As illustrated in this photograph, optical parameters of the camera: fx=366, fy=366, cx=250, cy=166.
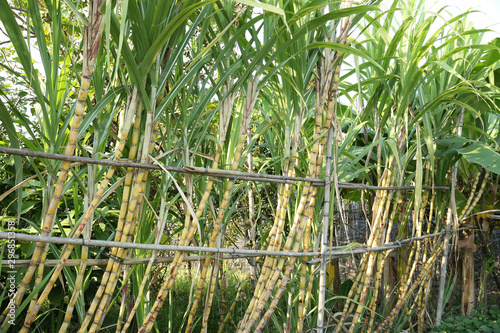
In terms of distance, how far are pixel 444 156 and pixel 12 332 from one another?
6.24 ft

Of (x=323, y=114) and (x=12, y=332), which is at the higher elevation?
(x=323, y=114)

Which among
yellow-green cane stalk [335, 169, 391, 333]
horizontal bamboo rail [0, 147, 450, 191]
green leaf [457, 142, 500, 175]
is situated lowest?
yellow-green cane stalk [335, 169, 391, 333]

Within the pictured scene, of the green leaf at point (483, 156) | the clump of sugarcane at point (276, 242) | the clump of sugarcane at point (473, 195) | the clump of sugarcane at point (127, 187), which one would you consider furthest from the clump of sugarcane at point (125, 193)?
the clump of sugarcane at point (473, 195)

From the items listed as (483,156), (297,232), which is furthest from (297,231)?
(483,156)

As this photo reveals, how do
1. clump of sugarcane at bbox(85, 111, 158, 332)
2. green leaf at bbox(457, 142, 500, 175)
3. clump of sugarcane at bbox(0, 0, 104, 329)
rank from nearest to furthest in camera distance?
clump of sugarcane at bbox(0, 0, 104, 329)
clump of sugarcane at bbox(85, 111, 158, 332)
green leaf at bbox(457, 142, 500, 175)

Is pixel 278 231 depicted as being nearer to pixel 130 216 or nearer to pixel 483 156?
pixel 130 216

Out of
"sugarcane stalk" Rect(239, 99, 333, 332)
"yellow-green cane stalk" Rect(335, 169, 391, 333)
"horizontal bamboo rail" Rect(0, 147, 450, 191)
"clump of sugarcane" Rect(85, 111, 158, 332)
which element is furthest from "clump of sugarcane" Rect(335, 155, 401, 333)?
"clump of sugarcane" Rect(85, 111, 158, 332)

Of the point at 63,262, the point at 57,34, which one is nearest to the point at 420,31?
the point at 57,34

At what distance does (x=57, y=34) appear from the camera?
2.54 feet

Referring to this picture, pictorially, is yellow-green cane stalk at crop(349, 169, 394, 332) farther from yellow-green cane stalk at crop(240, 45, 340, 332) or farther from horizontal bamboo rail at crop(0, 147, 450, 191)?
yellow-green cane stalk at crop(240, 45, 340, 332)

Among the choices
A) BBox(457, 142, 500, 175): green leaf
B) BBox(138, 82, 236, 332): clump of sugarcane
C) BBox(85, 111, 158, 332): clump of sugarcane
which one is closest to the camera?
BBox(85, 111, 158, 332): clump of sugarcane

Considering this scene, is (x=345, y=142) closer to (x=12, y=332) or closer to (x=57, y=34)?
(x=57, y=34)

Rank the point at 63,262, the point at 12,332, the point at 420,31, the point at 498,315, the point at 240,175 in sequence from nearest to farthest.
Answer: the point at 63,262
the point at 240,175
the point at 420,31
the point at 12,332
the point at 498,315

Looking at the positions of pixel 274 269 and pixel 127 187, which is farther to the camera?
pixel 274 269
